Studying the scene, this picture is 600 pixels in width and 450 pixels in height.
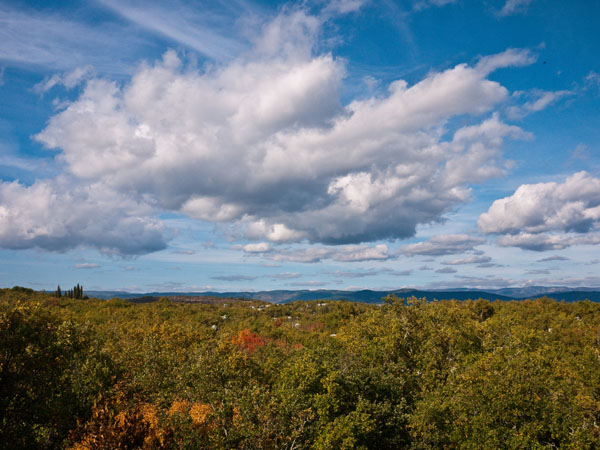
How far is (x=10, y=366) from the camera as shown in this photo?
24312 mm

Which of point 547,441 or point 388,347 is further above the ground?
point 388,347

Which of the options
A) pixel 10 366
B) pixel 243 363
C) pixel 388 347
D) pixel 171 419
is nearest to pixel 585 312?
pixel 388 347

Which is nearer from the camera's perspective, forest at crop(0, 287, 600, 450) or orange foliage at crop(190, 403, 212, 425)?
forest at crop(0, 287, 600, 450)

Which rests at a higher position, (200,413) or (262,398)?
(262,398)

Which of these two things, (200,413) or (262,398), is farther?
(200,413)

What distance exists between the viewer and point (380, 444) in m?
33.7

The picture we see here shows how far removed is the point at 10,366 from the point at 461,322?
52.2 metres

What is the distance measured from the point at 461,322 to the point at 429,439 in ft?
82.2

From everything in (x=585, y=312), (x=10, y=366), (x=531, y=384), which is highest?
(x=10, y=366)

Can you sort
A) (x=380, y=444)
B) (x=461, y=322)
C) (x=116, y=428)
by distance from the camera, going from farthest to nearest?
1. (x=461, y=322)
2. (x=380, y=444)
3. (x=116, y=428)

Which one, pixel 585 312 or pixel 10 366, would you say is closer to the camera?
pixel 10 366

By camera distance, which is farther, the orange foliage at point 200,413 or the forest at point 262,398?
the orange foliage at point 200,413

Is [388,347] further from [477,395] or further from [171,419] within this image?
[171,419]

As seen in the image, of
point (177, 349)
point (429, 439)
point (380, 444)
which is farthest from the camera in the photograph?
point (177, 349)
